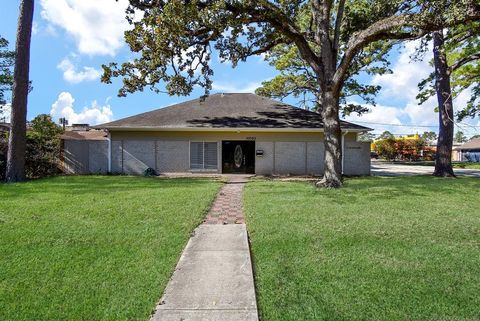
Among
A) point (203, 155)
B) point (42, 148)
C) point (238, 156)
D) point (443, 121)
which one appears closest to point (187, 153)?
point (203, 155)

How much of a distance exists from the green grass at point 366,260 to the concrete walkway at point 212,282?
19 cm

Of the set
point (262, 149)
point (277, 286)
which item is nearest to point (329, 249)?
point (277, 286)

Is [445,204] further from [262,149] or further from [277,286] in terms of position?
[262,149]

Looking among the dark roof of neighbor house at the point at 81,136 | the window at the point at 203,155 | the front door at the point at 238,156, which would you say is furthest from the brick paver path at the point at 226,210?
the dark roof of neighbor house at the point at 81,136

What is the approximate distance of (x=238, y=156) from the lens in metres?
20.0

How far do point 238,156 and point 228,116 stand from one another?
7.80 feet

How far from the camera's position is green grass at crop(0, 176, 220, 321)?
3615 millimetres

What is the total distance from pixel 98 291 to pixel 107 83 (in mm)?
11401

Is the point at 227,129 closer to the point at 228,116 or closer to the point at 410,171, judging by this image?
the point at 228,116

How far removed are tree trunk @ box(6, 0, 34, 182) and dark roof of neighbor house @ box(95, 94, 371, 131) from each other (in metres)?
4.92

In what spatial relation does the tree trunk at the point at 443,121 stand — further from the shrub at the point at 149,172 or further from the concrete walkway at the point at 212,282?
the concrete walkway at the point at 212,282

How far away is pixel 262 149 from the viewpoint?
64.1 ft

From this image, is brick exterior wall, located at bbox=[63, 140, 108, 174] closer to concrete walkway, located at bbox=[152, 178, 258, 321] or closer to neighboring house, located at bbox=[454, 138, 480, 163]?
concrete walkway, located at bbox=[152, 178, 258, 321]

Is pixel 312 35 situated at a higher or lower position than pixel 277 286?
higher
